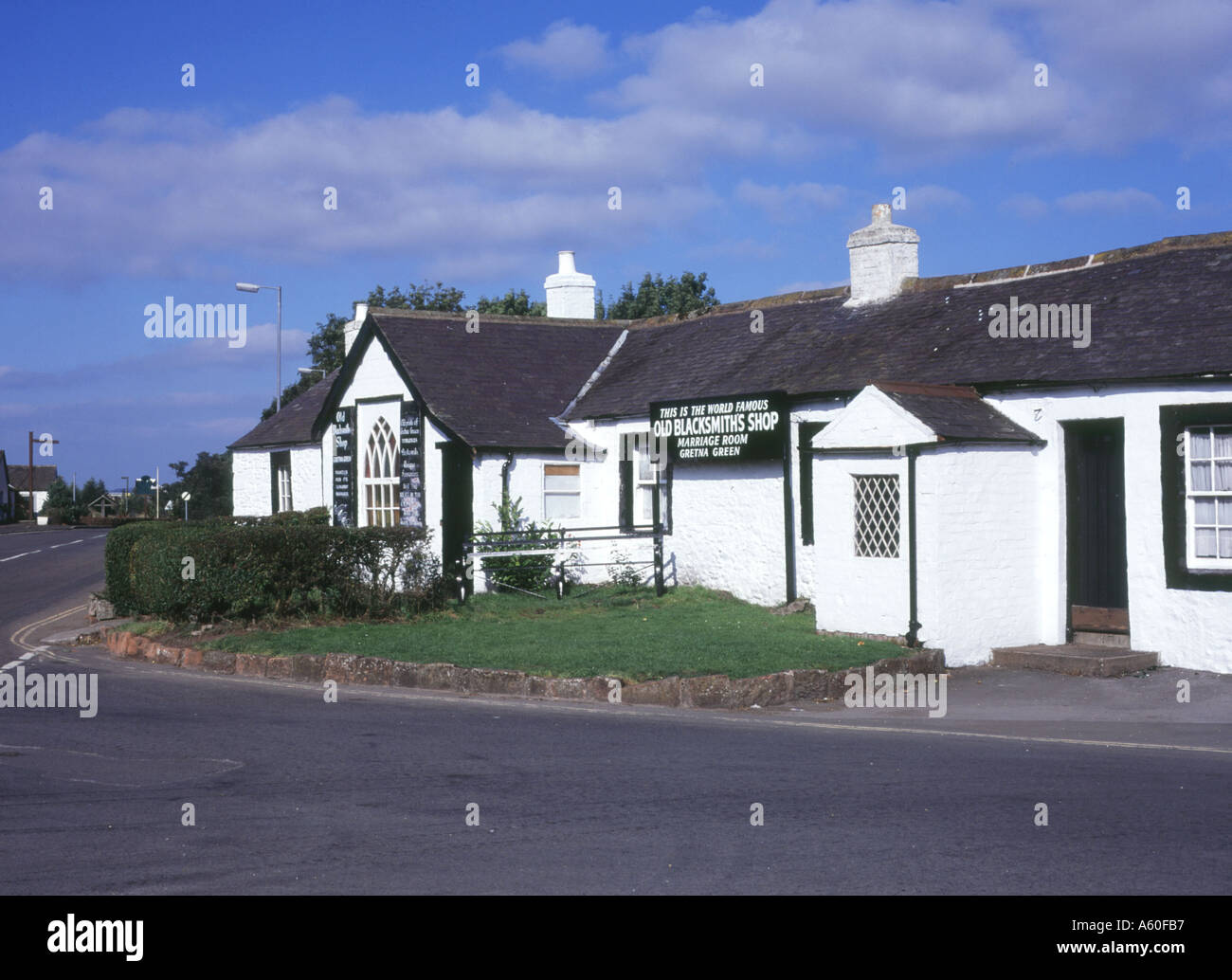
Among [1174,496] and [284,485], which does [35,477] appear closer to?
[284,485]

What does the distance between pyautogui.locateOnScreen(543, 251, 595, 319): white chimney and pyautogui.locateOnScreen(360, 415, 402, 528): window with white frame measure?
5918 millimetres

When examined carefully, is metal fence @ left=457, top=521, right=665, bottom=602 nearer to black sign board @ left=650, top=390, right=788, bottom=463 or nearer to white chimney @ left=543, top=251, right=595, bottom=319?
black sign board @ left=650, top=390, right=788, bottom=463

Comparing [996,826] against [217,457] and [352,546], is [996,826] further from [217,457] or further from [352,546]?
[217,457]

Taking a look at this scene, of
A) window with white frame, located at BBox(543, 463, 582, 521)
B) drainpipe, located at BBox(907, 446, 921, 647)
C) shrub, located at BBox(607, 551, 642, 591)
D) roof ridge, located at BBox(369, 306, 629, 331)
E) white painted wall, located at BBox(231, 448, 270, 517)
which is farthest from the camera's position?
white painted wall, located at BBox(231, 448, 270, 517)

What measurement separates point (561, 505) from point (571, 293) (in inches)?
288

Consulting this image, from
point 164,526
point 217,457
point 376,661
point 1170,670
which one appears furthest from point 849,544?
point 217,457

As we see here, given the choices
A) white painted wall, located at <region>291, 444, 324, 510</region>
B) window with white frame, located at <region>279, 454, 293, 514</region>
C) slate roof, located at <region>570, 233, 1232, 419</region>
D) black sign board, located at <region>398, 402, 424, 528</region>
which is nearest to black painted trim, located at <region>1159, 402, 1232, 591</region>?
slate roof, located at <region>570, 233, 1232, 419</region>

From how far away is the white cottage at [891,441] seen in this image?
14562 mm

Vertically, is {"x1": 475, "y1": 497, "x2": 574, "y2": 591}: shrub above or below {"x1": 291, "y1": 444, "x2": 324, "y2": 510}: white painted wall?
below

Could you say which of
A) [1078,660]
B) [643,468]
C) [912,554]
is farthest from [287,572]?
[1078,660]

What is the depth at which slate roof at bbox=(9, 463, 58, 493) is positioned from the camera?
133 metres

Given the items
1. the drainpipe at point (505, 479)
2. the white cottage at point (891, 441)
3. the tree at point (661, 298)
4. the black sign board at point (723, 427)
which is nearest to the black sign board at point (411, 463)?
the white cottage at point (891, 441)

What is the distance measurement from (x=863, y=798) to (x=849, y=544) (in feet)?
27.3

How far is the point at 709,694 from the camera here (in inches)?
491
